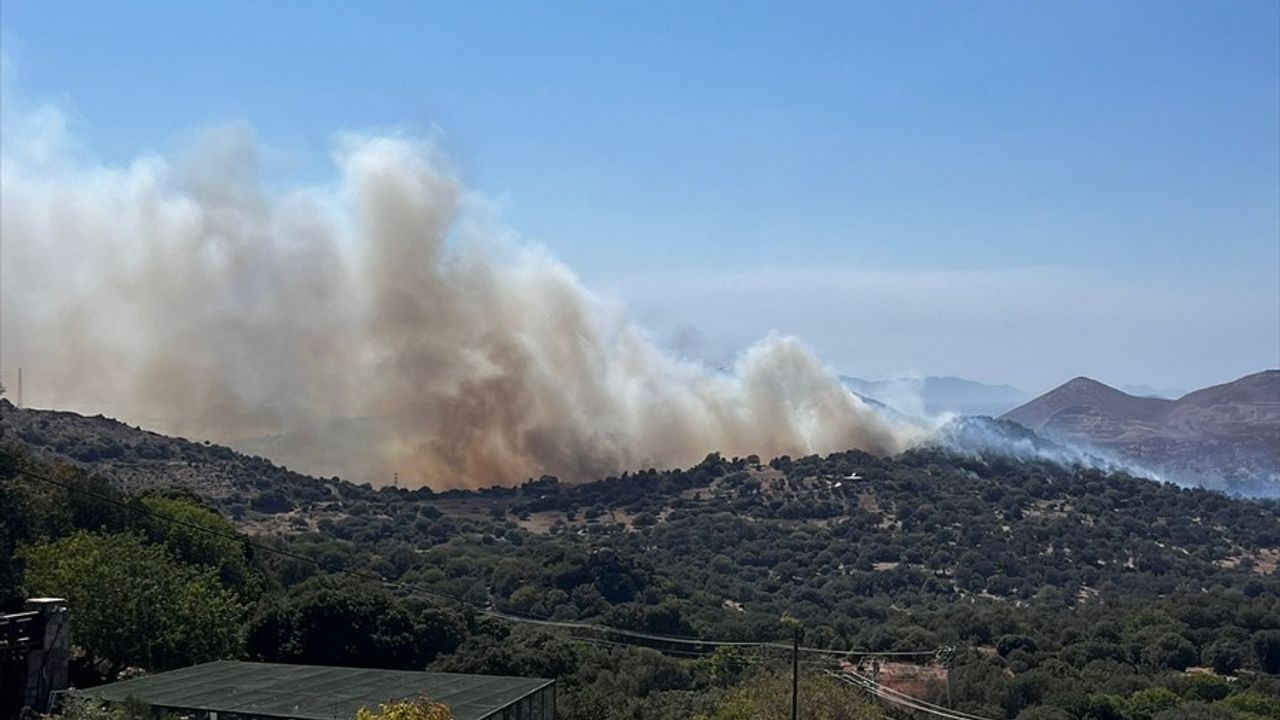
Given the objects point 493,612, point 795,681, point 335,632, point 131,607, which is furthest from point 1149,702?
point 493,612

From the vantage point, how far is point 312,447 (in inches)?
6816

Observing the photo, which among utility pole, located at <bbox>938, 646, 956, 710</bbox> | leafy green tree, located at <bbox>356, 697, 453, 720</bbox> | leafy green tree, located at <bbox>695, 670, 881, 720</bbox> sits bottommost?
leafy green tree, located at <bbox>695, 670, 881, 720</bbox>

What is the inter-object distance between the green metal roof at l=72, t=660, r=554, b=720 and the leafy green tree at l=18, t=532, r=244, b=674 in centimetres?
551

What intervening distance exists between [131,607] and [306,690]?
11946 mm

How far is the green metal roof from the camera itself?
3909 cm

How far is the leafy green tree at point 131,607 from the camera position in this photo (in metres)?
49.6

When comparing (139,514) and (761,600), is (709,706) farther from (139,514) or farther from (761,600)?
(761,600)

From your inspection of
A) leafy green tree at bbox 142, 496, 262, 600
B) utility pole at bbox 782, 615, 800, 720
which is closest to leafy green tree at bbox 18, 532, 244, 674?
leafy green tree at bbox 142, 496, 262, 600

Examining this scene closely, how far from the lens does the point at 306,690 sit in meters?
41.5

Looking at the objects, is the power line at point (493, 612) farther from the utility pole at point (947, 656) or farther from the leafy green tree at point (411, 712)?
the leafy green tree at point (411, 712)

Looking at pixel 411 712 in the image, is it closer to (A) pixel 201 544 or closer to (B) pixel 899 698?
(B) pixel 899 698

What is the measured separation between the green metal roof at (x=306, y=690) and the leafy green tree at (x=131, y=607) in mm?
5509

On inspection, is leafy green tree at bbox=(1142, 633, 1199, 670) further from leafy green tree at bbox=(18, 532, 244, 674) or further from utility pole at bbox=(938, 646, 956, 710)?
leafy green tree at bbox=(18, 532, 244, 674)

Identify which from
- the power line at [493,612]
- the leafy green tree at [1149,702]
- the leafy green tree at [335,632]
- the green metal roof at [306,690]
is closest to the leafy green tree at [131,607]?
the green metal roof at [306,690]
